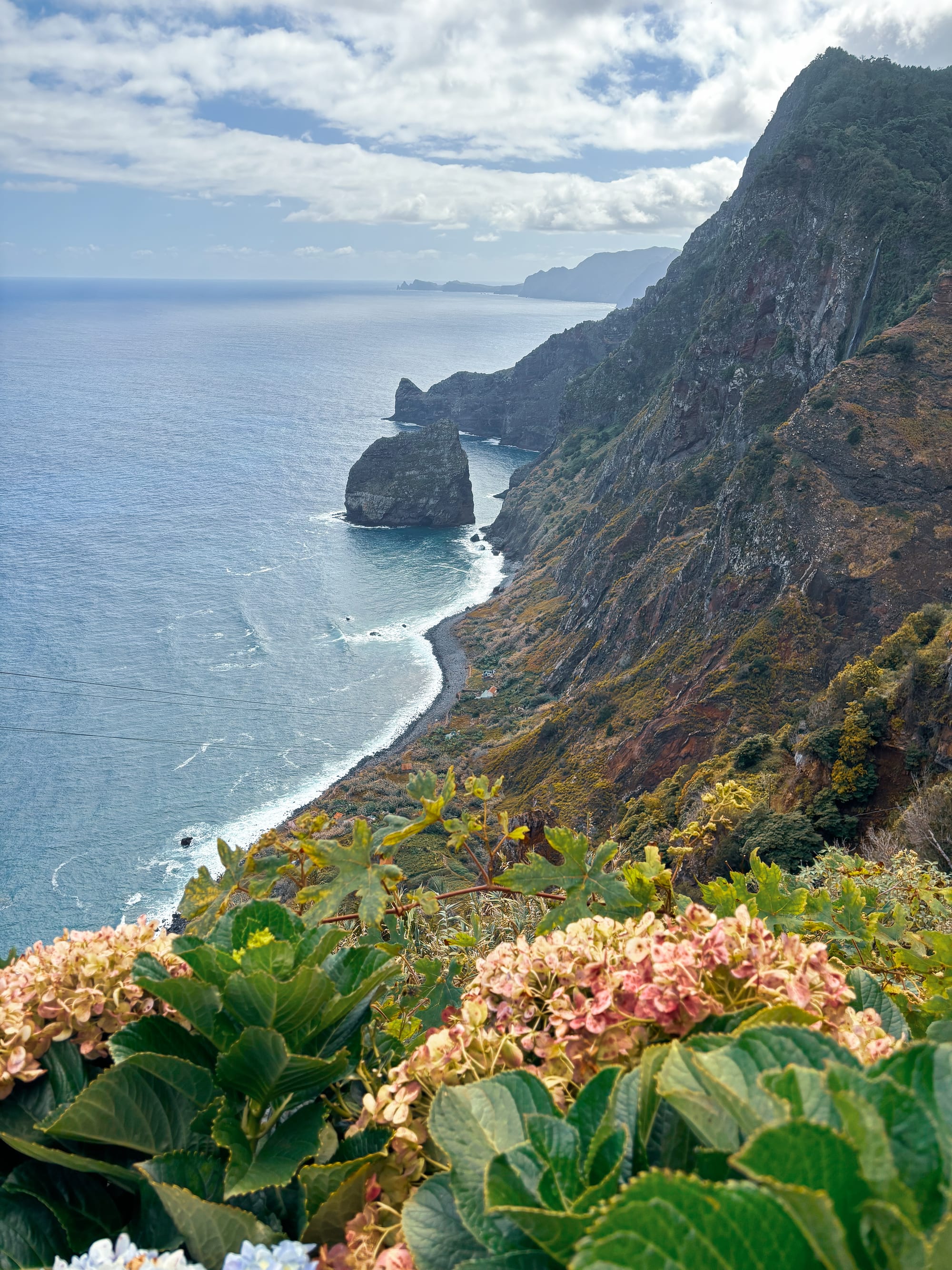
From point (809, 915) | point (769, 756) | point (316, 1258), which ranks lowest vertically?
point (769, 756)

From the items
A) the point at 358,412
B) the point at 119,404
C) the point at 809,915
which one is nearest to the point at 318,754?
the point at 809,915

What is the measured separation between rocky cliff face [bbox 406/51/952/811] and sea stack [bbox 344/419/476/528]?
93.3 feet

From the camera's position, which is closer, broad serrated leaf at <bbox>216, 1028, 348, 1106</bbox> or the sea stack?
broad serrated leaf at <bbox>216, 1028, 348, 1106</bbox>

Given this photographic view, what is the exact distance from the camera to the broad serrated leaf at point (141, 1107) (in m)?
2.04

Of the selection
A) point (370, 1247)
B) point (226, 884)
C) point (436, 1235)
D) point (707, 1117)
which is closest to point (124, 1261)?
point (370, 1247)

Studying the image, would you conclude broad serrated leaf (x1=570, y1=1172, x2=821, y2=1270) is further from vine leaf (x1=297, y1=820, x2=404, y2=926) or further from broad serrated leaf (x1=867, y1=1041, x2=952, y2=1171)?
vine leaf (x1=297, y1=820, x2=404, y2=926)

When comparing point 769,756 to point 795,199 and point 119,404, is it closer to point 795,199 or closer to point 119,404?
point 795,199

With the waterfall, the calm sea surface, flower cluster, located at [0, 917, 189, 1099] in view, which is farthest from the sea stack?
flower cluster, located at [0, 917, 189, 1099]

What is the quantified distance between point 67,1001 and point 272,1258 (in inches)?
45.0

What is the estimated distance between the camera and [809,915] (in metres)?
3.99

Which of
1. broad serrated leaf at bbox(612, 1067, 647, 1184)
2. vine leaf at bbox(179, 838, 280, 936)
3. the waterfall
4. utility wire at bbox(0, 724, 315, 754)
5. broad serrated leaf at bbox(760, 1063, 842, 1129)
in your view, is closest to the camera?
broad serrated leaf at bbox(760, 1063, 842, 1129)

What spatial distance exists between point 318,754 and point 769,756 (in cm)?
4243

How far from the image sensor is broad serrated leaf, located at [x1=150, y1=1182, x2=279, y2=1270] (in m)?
1.78

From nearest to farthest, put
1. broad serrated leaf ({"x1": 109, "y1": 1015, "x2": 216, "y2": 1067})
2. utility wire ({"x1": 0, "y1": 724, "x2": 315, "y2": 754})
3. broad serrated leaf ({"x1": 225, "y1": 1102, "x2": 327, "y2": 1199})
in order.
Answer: broad serrated leaf ({"x1": 225, "y1": 1102, "x2": 327, "y2": 1199}), broad serrated leaf ({"x1": 109, "y1": 1015, "x2": 216, "y2": 1067}), utility wire ({"x1": 0, "y1": 724, "x2": 315, "y2": 754})
